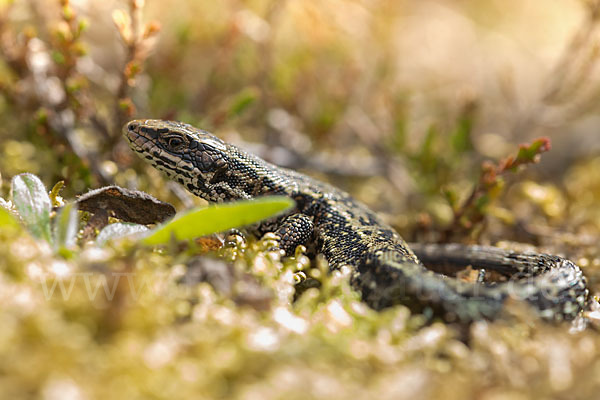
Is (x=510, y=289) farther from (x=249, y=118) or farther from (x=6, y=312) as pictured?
(x=249, y=118)

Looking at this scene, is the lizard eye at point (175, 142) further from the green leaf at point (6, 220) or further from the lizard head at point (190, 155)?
the green leaf at point (6, 220)

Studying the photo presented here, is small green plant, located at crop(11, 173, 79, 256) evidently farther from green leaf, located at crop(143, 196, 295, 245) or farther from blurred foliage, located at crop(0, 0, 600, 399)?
green leaf, located at crop(143, 196, 295, 245)

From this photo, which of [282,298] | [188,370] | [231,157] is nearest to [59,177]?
[231,157]

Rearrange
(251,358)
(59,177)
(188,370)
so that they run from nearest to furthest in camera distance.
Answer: (188,370), (251,358), (59,177)

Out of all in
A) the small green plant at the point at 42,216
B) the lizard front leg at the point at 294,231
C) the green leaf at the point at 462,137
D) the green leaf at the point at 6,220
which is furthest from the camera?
the green leaf at the point at 462,137

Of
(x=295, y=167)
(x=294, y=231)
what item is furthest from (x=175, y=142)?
(x=295, y=167)

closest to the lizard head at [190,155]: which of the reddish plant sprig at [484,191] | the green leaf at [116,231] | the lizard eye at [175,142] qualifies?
the lizard eye at [175,142]

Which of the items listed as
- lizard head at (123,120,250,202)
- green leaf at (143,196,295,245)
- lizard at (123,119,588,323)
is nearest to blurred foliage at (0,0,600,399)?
green leaf at (143,196,295,245)
